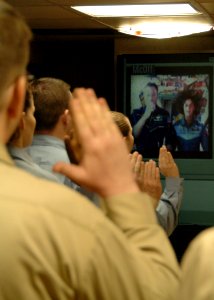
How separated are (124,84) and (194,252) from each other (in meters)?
5.86

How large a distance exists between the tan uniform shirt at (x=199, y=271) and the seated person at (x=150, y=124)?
5674 mm

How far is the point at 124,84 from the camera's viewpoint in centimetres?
675

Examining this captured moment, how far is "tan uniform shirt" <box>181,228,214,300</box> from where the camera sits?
881 mm

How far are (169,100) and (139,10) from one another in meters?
1.71

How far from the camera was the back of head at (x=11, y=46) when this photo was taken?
1.20 metres

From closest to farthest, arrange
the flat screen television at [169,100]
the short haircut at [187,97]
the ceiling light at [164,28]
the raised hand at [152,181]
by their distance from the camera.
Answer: the raised hand at [152,181], the ceiling light at [164,28], the flat screen television at [169,100], the short haircut at [187,97]

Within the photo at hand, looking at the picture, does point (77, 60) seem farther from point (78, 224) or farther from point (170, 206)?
point (78, 224)

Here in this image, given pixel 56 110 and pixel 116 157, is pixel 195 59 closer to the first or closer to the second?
pixel 56 110

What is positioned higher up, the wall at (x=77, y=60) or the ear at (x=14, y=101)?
the wall at (x=77, y=60)

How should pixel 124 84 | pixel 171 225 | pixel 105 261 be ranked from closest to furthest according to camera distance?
pixel 105 261 < pixel 171 225 < pixel 124 84

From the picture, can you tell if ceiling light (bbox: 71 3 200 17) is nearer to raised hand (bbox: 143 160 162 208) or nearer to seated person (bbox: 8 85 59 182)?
raised hand (bbox: 143 160 162 208)

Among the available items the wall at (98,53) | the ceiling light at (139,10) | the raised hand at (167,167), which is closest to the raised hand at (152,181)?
the raised hand at (167,167)

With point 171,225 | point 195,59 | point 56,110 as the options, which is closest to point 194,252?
point 56,110

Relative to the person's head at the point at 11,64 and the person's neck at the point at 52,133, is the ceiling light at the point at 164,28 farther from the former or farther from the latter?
the person's head at the point at 11,64
